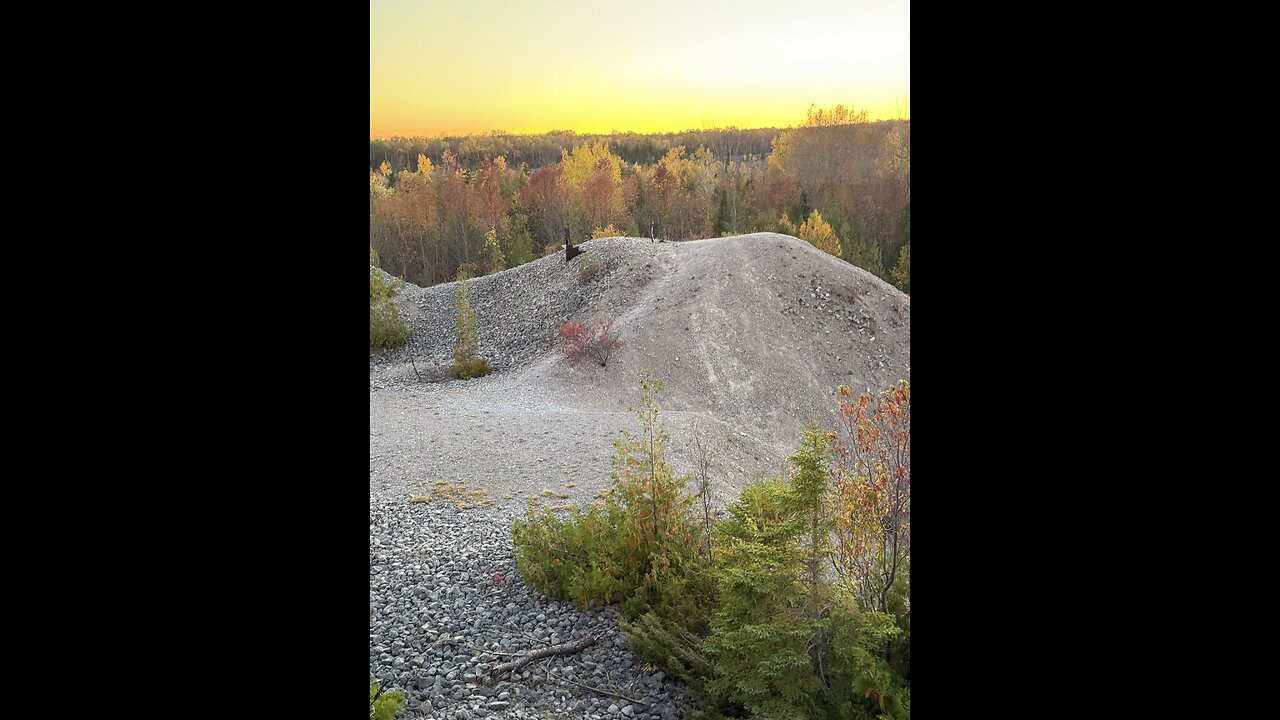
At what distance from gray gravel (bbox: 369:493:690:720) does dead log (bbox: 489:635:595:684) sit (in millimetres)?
32

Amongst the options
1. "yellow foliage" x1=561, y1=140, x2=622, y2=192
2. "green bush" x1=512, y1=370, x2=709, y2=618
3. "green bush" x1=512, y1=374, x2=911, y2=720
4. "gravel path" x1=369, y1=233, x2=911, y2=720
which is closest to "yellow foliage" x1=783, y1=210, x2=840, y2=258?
"gravel path" x1=369, y1=233, x2=911, y2=720

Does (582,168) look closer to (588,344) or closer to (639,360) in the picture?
(588,344)

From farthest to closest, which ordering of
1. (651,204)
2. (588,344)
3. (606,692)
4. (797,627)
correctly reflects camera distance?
1. (651,204)
2. (588,344)
3. (606,692)
4. (797,627)

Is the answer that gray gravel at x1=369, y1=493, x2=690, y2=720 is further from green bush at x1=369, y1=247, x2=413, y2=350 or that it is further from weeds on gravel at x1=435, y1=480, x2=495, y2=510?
green bush at x1=369, y1=247, x2=413, y2=350

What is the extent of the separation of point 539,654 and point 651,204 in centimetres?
2030

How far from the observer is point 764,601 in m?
2.88

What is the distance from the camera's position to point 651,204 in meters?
23.3

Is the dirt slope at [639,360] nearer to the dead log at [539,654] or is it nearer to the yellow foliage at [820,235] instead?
the yellow foliage at [820,235]

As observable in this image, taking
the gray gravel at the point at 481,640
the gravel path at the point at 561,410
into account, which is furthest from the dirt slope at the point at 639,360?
the gray gravel at the point at 481,640

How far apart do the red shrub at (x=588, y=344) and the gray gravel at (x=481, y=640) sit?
588 centimetres

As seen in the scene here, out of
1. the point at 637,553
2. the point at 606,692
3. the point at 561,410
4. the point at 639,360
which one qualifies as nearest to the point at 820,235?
the point at 639,360
